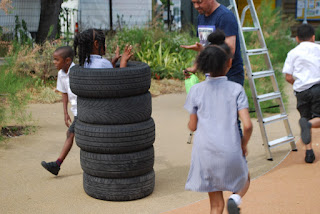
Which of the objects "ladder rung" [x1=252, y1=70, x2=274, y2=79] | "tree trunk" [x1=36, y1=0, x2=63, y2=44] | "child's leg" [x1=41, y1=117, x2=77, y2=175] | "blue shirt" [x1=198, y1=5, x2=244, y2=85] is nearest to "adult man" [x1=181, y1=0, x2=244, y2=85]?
"blue shirt" [x1=198, y1=5, x2=244, y2=85]

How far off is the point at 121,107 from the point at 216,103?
1.38m

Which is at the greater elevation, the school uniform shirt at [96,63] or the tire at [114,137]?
the school uniform shirt at [96,63]

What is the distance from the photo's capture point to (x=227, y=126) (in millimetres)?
3537

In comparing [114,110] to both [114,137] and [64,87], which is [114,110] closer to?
[114,137]

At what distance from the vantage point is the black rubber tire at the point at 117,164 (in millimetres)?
4773

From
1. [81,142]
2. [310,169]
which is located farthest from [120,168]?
[310,169]

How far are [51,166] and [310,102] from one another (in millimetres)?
3169

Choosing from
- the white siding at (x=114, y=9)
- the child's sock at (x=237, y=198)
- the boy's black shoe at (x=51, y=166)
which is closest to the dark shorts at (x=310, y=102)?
the child's sock at (x=237, y=198)

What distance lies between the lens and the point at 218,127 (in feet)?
11.6

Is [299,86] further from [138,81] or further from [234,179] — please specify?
[234,179]

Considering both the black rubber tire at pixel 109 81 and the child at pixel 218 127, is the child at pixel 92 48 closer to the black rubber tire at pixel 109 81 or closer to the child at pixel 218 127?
the black rubber tire at pixel 109 81

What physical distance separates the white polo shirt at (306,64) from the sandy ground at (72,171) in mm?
1087

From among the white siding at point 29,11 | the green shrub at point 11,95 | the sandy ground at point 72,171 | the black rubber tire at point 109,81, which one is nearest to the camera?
the black rubber tire at point 109,81

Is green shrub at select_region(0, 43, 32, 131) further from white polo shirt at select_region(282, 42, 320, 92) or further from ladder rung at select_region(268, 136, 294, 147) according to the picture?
white polo shirt at select_region(282, 42, 320, 92)
